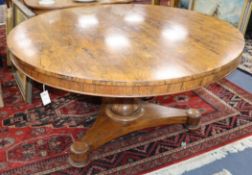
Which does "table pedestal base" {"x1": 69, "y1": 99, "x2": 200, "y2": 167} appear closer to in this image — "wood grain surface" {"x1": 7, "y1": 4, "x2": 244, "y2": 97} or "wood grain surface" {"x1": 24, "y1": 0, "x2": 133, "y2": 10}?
"wood grain surface" {"x1": 7, "y1": 4, "x2": 244, "y2": 97}

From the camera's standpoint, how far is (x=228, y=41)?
48.3 inches

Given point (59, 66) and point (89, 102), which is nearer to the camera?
point (59, 66)

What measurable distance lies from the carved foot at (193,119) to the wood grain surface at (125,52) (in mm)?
563

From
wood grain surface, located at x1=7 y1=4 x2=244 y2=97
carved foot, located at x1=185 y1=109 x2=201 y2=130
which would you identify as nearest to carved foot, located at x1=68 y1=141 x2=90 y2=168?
wood grain surface, located at x1=7 y1=4 x2=244 y2=97

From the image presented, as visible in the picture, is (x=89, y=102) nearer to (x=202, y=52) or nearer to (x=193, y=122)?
(x=193, y=122)

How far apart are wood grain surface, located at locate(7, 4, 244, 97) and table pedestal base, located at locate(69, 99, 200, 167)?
1.51ft

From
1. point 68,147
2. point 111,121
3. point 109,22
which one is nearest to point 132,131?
point 111,121

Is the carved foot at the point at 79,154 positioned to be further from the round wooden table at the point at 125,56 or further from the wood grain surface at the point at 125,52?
the wood grain surface at the point at 125,52

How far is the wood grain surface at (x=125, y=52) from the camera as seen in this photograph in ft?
3.08

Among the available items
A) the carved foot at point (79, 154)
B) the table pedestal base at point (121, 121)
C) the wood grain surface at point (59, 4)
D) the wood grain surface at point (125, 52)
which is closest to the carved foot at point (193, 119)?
the table pedestal base at point (121, 121)

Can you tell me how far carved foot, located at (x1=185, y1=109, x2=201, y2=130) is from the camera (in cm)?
173

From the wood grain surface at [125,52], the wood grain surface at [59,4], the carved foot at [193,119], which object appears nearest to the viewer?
the wood grain surface at [125,52]

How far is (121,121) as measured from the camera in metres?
1.61

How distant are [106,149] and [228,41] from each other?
855mm
